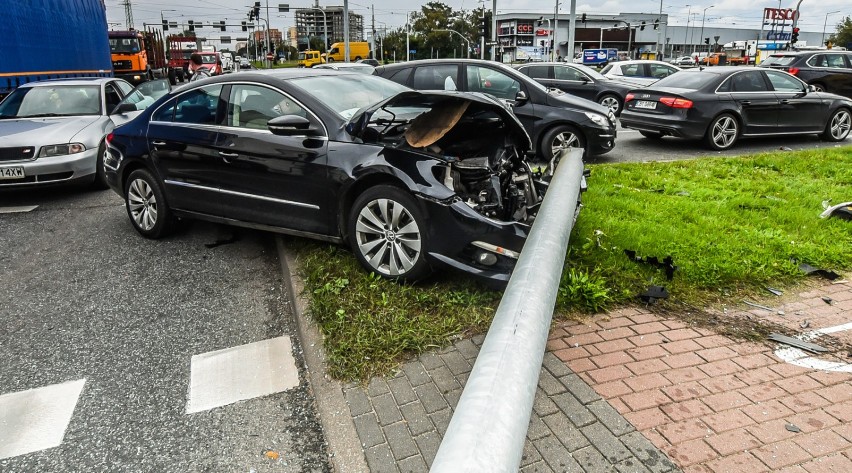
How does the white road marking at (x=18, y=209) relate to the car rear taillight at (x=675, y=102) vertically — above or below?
below

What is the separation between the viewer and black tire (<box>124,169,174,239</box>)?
600cm

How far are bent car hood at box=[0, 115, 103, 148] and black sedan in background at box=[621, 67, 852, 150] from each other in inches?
368

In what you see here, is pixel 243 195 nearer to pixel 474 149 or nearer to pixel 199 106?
pixel 199 106

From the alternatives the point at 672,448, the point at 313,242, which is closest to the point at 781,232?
the point at 672,448

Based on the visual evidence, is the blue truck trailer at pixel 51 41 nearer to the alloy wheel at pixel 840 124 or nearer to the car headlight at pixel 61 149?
the car headlight at pixel 61 149

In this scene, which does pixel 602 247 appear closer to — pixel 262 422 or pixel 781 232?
pixel 781 232

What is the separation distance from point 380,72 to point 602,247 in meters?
6.70

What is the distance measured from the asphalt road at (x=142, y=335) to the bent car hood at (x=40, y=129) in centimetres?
122

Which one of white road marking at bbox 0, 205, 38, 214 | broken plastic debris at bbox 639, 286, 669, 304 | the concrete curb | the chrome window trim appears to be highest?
the chrome window trim

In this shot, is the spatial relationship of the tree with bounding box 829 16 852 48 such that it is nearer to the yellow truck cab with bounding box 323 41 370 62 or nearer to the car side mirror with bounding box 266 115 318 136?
the yellow truck cab with bounding box 323 41 370 62

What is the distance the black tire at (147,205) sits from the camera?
19.7 feet

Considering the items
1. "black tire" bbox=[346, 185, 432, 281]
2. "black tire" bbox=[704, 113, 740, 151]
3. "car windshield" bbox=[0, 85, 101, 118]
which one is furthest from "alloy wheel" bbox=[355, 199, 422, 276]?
"black tire" bbox=[704, 113, 740, 151]

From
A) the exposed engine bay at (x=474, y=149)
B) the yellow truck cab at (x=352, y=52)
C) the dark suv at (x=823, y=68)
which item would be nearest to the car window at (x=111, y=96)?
the exposed engine bay at (x=474, y=149)

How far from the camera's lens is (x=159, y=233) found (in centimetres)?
617
